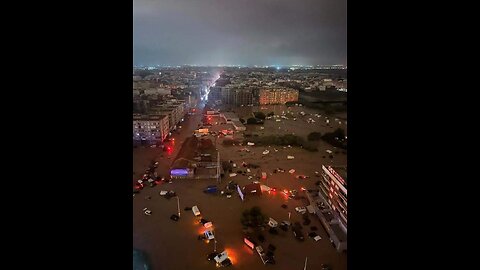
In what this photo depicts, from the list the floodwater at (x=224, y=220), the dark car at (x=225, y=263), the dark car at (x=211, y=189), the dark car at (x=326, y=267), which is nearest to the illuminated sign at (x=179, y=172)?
the floodwater at (x=224, y=220)

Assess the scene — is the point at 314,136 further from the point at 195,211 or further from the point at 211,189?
the point at 195,211

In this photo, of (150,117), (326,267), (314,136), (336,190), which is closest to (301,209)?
(336,190)

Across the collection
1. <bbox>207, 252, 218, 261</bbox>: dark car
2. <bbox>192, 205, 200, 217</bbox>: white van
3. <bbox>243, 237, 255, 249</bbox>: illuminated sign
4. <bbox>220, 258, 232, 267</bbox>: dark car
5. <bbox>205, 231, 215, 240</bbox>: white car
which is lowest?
<bbox>220, 258, 232, 267</bbox>: dark car

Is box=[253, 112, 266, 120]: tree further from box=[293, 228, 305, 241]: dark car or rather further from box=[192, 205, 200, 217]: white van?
box=[293, 228, 305, 241]: dark car

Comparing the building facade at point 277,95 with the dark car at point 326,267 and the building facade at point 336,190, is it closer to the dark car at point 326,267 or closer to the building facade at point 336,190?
the building facade at point 336,190

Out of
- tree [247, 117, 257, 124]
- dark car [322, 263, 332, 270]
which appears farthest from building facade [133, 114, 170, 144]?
dark car [322, 263, 332, 270]
